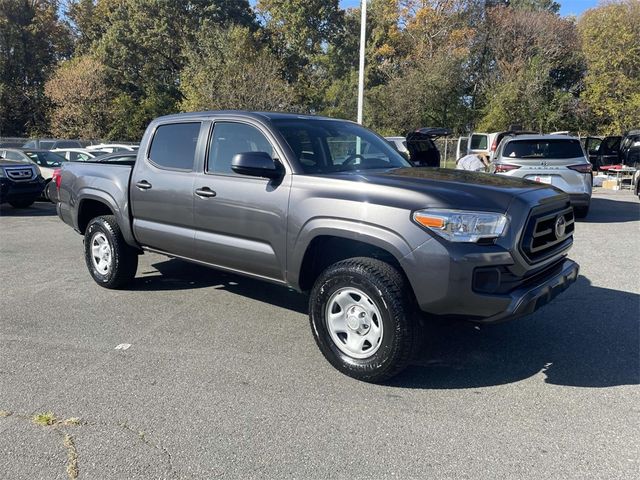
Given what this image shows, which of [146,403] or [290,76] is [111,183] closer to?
Result: [146,403]

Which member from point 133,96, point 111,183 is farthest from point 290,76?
point 111,183

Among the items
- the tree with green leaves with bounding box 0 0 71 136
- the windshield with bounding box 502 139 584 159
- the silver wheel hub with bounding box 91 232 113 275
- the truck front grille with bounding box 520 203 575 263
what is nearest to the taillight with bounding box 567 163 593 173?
the windshield with bounding box 502 139 584 159

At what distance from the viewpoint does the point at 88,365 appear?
13.1 feet

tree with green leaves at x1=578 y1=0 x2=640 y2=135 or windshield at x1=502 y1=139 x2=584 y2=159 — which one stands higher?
tree with green leaves at x1=578 y1=0 x2=640 y2=135

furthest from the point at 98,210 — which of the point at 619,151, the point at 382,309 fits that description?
the point at 619,151

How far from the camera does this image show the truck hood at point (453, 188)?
343cm

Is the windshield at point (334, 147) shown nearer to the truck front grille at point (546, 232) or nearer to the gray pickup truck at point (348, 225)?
the gray pickup truck at point (348, 225)

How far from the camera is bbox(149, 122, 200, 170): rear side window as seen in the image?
5016mm

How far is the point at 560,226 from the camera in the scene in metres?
3.98

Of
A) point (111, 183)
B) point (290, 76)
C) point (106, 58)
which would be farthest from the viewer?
point (290, 76)

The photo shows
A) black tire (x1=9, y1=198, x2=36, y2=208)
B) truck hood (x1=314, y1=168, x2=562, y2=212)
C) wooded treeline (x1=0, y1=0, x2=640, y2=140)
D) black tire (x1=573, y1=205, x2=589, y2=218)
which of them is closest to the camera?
truck hood (x1=314, y1=168, x2=562, y2=212)

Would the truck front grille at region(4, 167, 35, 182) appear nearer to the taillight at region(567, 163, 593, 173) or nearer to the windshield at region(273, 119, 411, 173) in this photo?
the windshield at region(273, 119, 411, 173)

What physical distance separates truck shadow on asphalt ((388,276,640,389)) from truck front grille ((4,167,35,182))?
12.0 m

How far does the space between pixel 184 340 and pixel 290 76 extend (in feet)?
131
